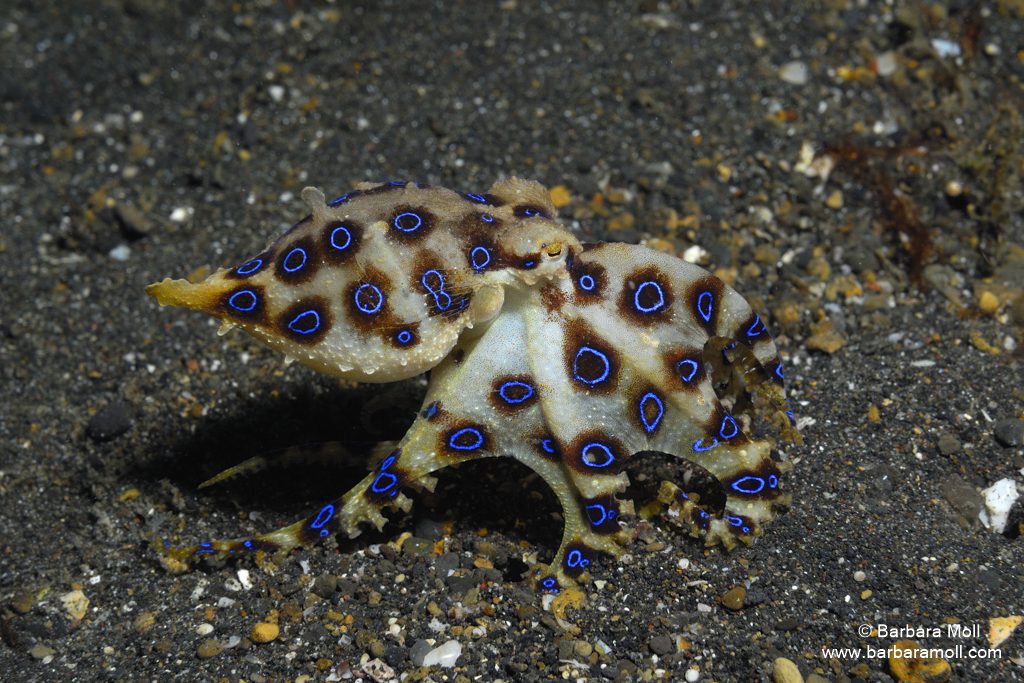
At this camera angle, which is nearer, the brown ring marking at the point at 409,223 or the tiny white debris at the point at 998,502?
the brown ring marking at the point at 409,223

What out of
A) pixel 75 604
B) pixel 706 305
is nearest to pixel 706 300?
pixel 706 305

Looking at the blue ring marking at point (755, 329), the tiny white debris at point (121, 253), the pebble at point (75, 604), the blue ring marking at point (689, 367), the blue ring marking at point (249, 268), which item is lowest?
the pebble at point (75, 604)

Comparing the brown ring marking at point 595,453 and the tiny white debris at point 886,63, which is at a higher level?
the tiny white debris at point 886,63

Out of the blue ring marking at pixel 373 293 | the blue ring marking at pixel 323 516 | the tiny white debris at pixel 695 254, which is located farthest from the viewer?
the tiny white debris at pixel 695 254

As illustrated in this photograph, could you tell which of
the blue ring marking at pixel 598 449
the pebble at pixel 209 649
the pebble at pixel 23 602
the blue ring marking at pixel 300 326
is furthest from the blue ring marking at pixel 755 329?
the pebble at pixel 23 602

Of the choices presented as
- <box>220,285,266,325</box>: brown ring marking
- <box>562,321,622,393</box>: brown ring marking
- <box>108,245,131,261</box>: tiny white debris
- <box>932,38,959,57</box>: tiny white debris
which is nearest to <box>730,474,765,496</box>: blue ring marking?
<box>562,321,622,393</box>: brown ring marking

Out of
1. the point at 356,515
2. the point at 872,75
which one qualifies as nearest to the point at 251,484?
the point at 356,515

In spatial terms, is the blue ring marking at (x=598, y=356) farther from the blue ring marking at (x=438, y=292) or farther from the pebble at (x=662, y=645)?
the pebble at (x=662, y=645)
